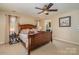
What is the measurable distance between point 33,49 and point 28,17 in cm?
62

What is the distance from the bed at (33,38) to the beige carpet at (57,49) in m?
0.09

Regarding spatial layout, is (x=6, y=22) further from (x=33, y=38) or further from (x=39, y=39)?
(x=39, y=39)

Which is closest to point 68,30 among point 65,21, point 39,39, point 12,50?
point 65,21

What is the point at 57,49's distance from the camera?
73.9 inches

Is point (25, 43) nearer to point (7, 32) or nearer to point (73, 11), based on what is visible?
point (7, 32)

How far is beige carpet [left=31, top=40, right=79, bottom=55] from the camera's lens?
5.99 ft

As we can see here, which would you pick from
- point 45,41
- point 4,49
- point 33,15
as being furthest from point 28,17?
point 4,49

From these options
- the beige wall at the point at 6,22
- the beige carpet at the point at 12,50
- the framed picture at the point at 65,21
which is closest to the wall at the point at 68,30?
the framed picture at the point at 65,21

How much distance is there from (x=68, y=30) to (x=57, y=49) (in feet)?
1.36

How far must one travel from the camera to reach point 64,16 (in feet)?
6.15

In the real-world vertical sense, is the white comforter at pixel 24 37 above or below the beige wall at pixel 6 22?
below

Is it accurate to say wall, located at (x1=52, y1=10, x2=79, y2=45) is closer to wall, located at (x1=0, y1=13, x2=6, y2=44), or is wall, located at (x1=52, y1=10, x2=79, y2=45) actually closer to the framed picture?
the framed picture

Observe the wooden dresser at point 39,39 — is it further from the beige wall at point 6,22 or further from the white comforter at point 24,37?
the beige wall at point 6,22

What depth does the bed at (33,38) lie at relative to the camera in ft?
6.10
